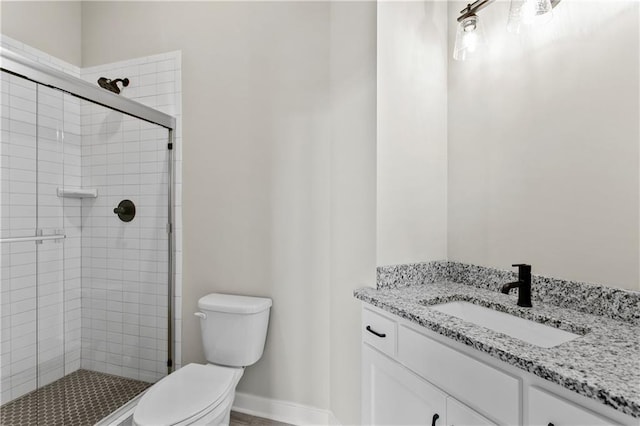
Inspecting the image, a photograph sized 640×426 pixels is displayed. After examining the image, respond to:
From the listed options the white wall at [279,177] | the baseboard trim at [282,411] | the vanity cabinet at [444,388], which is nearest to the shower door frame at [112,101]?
the white wall at [279,177]

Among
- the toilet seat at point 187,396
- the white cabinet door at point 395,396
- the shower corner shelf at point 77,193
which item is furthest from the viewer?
the shower corner shelf at point 77,193

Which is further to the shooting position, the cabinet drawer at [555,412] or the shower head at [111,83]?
the shower head at [111,83]

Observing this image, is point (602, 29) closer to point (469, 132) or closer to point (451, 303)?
point (469, 132)

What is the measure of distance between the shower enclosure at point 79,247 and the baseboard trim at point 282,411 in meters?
0.56

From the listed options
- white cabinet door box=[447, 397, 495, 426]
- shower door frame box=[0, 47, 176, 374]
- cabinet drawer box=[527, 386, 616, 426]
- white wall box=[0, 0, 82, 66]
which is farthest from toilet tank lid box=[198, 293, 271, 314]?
white wall box=[0, 0, 82, 66]

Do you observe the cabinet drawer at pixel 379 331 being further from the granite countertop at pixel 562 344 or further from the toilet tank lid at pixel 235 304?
the toilet tank lid at pixel 235 304

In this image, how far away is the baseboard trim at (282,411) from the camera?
6.05 feet

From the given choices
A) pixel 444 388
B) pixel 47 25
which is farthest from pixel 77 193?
pixel 444 388

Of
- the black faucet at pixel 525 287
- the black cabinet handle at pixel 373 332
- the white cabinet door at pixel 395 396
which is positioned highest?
the black faucet at pixel 525 287

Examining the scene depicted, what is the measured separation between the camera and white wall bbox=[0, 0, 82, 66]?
200 centimetres

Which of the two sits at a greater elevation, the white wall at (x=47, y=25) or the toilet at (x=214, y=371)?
the white wall at (x=47, y=25)

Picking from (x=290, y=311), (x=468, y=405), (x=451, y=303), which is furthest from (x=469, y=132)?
(x=290, y=311)

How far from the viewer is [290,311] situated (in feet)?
6.25

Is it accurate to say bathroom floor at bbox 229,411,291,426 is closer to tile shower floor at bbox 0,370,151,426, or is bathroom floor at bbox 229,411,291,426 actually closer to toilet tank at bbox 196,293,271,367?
toilet tank at bbox 196,293,271,367
